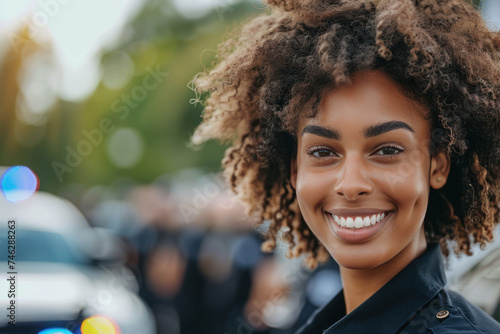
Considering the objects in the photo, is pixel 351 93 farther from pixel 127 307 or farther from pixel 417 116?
pixel 127 307

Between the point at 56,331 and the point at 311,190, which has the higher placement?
the point at 311,190

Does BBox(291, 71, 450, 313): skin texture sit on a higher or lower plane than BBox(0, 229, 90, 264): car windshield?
higher

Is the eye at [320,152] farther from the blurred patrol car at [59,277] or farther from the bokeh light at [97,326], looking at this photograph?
the bokeh light at [97,326]

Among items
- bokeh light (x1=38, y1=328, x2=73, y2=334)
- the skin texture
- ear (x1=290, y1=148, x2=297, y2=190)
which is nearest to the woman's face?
the skin texture

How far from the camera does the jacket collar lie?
6.07 ft

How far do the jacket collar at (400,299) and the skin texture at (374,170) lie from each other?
0.08 meters

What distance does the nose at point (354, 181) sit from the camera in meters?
1.89

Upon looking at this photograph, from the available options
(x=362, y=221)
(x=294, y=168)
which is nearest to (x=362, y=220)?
(x=362, y=221)

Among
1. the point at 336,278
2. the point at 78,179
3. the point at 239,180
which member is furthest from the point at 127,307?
the point at 78,179

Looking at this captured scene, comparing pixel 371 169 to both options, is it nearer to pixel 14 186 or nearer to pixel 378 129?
pixel 378 129

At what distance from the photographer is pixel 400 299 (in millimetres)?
1887

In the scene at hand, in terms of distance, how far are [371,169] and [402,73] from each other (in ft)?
1.13

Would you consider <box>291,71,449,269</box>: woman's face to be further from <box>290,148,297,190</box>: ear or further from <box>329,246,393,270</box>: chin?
<box>290,148,297,190</box>: ear

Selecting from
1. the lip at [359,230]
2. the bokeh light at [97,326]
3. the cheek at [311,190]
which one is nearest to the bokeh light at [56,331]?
the bokeh light at [97,326]
